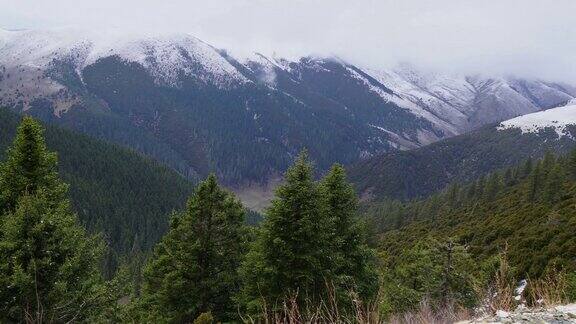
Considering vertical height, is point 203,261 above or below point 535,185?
above

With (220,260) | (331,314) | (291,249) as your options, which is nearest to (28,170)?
(220,260)

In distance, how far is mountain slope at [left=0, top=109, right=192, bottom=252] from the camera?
14900cm

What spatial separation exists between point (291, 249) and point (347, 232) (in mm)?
3825

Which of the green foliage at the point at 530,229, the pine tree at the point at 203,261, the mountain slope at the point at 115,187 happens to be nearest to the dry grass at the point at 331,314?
the green foliage at the point at 530,229

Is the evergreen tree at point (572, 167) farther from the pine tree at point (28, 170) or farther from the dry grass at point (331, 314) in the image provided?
the dry grass at point (331, 314)

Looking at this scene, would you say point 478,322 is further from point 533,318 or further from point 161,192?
point 161,192

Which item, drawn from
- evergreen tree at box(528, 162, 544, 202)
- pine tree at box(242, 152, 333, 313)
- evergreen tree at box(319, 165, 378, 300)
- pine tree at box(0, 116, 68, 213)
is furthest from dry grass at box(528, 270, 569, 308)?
evergreen tree at box(528, 162, 544, 202)

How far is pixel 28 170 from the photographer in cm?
1738

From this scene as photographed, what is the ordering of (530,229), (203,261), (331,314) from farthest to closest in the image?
(530,229) < (203,261) < (331,314)

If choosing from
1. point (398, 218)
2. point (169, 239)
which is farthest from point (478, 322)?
point (398, 218)

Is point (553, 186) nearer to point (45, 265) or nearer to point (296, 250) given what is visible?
point (296, 250)

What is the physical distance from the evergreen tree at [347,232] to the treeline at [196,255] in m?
0.05

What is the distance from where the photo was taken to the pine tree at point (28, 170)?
54.7 ft

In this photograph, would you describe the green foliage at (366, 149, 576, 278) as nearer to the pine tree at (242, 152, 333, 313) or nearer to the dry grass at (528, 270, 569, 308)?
the dry grass at (528, 270, 569, 308)
